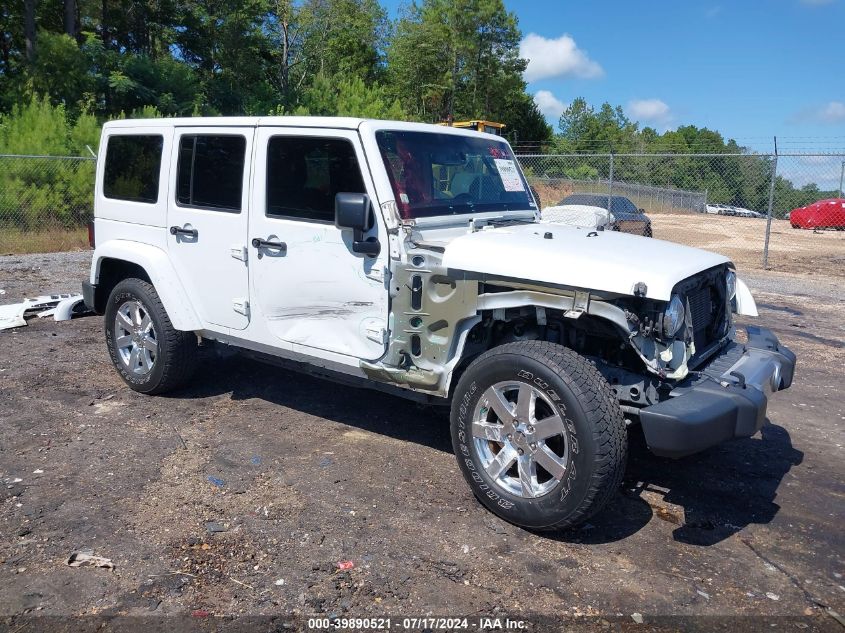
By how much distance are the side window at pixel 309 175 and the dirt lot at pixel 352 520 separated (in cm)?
156

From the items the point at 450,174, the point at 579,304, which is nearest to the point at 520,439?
the point at 579,304

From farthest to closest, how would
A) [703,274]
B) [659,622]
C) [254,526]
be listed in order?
[703,274], [254,526], [659,622]

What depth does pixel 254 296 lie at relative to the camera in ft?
15.4

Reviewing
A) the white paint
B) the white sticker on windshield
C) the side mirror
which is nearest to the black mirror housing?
the side mirror

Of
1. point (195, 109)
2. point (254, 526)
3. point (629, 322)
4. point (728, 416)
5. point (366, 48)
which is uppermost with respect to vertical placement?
point (366, 48)

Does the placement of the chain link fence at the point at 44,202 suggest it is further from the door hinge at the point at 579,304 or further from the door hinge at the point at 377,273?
the door hinge at the point at 579,304

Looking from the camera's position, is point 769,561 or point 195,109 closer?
point 769,561

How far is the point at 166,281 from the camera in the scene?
5.14m

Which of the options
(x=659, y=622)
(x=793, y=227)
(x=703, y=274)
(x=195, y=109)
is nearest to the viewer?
(x=659, y=622)

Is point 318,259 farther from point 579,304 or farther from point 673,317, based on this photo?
point 673,317

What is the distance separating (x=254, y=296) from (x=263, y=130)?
42.9 inches

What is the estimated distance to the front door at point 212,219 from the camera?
187 inches

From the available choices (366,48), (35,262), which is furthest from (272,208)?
(366,48)

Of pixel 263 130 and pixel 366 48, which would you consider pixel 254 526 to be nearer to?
pixel 263 130
